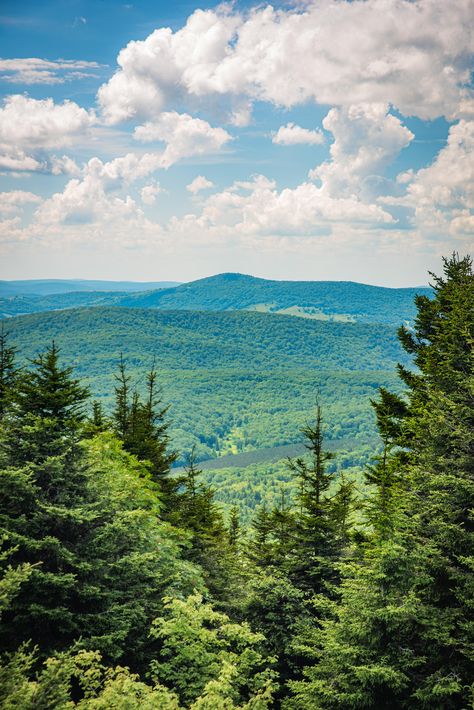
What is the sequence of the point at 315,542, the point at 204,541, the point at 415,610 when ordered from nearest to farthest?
the point at 415,610 < the point at 315,542 < the point at 204,541

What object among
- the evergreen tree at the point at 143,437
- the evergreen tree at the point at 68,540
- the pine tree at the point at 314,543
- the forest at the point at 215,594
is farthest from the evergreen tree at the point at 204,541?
the evergreen tree at the point at 68,540

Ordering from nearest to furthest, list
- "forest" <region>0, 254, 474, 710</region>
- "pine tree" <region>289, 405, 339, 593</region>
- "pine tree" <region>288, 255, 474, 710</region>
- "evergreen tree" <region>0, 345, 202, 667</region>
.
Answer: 1. "forest" <region>0, 254, 474, 710</region>
2. "pine tree" <region>288, 255, 474, 710</region>
3. "evergreen tree" <region>0, 345, 202, 667</region>
4. "pine tree" <region>289, 405, 339, 593</region>

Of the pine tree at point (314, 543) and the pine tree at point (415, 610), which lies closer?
the pine tree at point (415, 610)

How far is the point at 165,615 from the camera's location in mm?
14633

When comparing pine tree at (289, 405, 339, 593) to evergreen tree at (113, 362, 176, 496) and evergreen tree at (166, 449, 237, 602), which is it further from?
evergreen tree at (113, 362, 176, 496)

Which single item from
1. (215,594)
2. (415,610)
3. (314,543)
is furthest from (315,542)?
(415,610)

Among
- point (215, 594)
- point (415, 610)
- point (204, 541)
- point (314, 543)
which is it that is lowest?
point (215, 594)

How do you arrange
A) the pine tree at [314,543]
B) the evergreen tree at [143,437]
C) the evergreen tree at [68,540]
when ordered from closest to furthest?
the evergreen tree at [68,540] → the pine tree at [314,543] → the evergreen tree at [143,437]

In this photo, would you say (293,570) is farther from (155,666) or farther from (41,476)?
(41,476)

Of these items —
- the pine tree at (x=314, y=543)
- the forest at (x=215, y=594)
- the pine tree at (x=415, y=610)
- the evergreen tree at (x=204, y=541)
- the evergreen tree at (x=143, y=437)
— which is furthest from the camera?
the evergreen tree at (x=143, y=437)

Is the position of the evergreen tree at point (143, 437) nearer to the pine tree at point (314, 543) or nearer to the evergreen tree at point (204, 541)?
the evergreen tree at point (204, 541)

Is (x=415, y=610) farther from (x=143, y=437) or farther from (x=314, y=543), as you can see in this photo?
(x=143, y=437)

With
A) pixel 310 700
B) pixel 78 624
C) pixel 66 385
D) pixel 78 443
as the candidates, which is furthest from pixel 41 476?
pixel 310 700

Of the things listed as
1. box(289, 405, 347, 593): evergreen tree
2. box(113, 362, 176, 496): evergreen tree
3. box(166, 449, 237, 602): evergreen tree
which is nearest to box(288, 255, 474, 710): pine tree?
box(289, 405, 347, 593): evergreen tree
